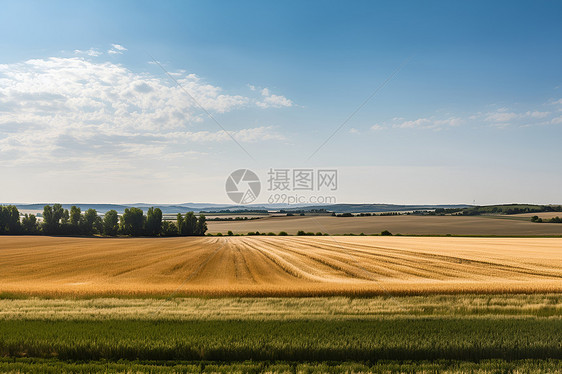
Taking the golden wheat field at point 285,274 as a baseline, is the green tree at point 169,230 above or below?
below

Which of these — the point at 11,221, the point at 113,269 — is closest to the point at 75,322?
the point at 113,269

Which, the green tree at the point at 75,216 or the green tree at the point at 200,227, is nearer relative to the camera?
the green tree at the point at 75,216

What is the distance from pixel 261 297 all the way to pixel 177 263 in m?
18.4

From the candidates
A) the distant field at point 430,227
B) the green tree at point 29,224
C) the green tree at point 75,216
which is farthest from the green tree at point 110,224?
the distant field at point 430,227

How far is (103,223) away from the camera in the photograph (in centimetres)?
9644

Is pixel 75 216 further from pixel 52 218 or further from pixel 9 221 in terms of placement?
pixel 9 221

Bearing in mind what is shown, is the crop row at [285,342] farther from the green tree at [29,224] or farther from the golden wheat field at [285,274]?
the green tree at [29,224]

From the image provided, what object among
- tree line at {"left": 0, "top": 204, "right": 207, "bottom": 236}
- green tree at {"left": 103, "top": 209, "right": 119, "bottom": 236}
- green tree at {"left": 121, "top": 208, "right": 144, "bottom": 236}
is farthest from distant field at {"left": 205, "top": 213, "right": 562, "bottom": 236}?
green tree at {"left": 103, "top": 209, "right": 119, "bottom": 236}

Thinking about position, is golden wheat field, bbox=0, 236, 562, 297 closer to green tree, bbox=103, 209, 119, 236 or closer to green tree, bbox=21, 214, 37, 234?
green tree, bbox=103, 209, 119, 236

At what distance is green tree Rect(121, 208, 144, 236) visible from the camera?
95.4 metres

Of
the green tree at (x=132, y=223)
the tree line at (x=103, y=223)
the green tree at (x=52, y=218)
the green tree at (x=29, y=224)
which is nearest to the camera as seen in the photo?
the green tree at (x=29, y=224)

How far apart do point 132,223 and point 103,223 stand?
7978mm

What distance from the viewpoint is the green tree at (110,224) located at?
9512 cm

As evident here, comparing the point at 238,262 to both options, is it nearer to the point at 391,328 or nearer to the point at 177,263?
the point at 177,263
